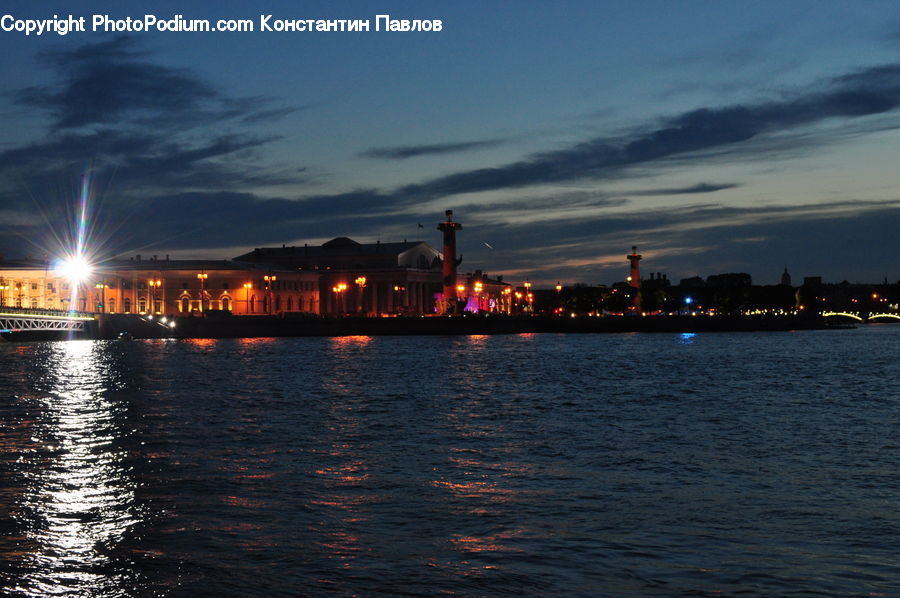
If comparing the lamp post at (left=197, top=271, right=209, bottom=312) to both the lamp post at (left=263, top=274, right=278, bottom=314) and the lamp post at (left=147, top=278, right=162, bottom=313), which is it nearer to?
the lamp post at (left=147, top=278, right=162, bottom=313)

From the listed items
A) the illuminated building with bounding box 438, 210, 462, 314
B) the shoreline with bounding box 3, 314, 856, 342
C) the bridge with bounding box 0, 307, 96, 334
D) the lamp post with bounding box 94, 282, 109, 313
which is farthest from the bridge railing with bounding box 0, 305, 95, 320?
the illuminated building with bounding box 438, 210, 462, 314

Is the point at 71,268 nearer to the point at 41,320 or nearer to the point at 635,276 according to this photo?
the point at 41,320

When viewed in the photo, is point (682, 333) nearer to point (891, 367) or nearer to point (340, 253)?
point (340, 253)

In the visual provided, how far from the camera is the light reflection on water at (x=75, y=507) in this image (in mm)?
11922

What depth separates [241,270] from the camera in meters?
156

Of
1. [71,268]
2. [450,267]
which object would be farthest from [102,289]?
[450,267]

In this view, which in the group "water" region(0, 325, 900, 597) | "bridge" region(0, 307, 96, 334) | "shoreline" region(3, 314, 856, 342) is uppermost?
"bridge" region(0, 307, 96, 334)

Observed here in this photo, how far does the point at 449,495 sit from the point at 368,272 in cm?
15368

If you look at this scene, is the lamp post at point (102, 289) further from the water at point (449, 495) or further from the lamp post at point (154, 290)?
the water at point (449, 495)

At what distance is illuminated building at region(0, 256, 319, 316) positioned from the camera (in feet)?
491

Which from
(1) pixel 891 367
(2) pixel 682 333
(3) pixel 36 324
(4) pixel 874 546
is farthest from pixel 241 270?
(4) pixel 874 546

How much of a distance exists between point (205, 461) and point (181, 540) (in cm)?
768

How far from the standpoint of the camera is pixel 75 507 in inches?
628

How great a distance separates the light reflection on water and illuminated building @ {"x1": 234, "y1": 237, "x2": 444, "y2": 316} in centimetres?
13352
